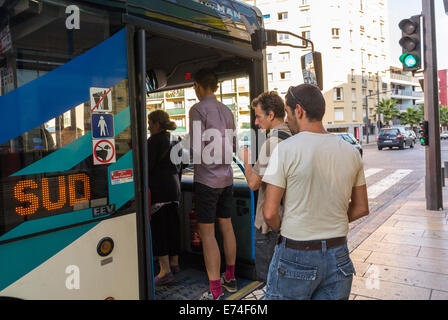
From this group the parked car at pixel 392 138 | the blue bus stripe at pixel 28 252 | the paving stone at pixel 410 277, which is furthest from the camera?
the parked car at pixel 392 138

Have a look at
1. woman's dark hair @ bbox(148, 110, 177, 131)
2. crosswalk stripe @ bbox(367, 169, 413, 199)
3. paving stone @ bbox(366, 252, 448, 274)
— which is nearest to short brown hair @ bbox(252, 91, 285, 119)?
woman's dark hair @ bbox(148, 110, 177, 131)

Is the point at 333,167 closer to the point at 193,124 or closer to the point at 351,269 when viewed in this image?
the point at 351,269

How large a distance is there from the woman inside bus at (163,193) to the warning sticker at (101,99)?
1563mm

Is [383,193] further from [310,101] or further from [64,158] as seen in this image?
[64,158]

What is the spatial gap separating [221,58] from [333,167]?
2.41m

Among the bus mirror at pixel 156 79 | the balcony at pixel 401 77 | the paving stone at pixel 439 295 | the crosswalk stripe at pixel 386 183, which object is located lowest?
the paving stone at pixel 439 295

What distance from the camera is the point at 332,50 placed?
48281 millimetres

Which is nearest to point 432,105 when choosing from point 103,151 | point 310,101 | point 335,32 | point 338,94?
point 310,101

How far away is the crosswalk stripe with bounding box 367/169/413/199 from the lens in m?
10.4

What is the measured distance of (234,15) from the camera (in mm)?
3480

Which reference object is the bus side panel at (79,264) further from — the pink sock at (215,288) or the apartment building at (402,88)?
the apartment building at (402,88)

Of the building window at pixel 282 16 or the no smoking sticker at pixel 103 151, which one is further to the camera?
the building window at pixel 282 16

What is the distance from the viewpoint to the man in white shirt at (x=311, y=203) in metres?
1.92

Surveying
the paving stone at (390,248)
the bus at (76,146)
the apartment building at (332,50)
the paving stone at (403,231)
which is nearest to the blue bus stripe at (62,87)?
the bus at (76,146)
